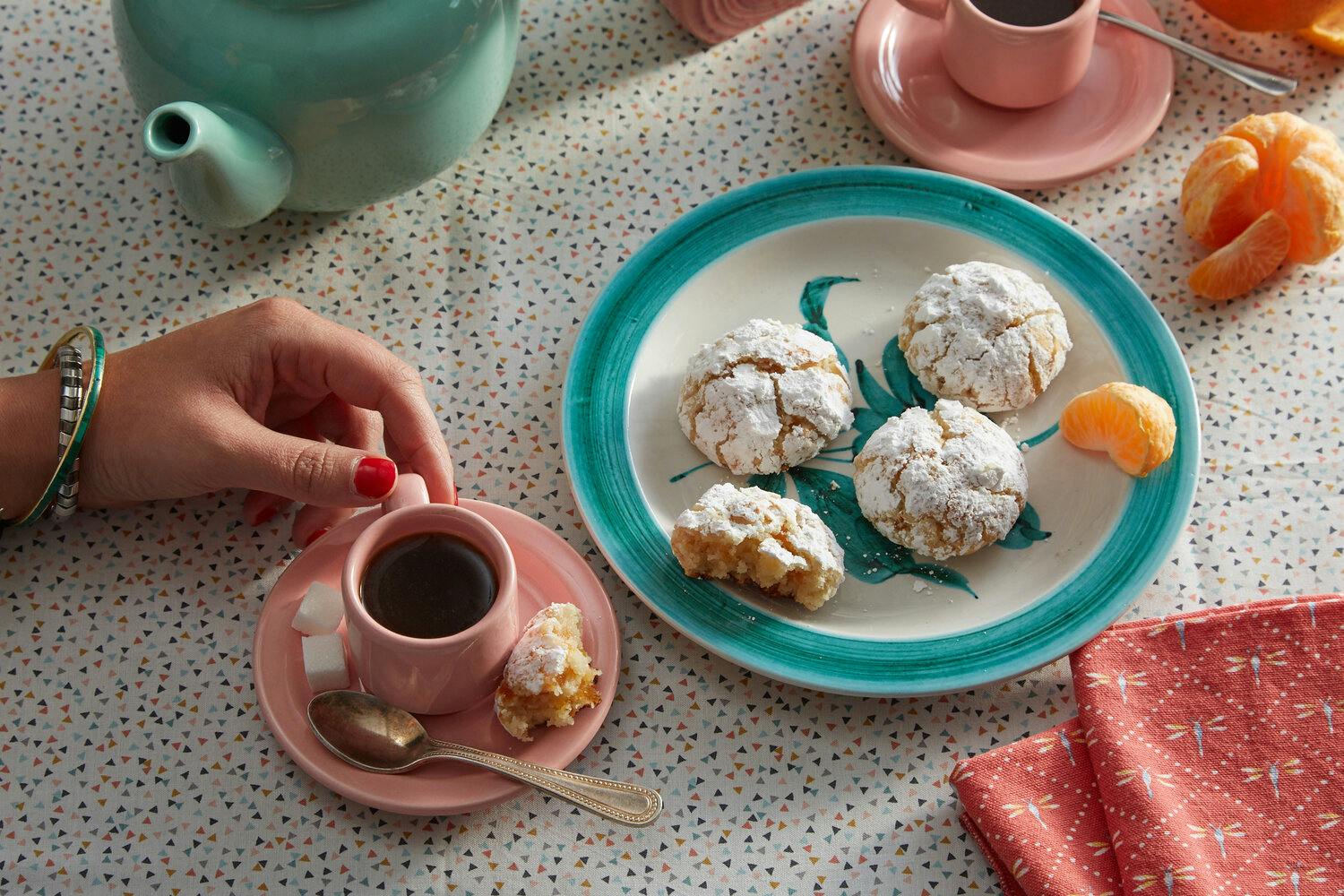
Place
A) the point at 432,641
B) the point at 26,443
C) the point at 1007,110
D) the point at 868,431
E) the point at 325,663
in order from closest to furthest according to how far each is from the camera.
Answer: the point at 432,641
the point at 325,663
the point at 26,443
the point at 868,431
the point at 1007,110

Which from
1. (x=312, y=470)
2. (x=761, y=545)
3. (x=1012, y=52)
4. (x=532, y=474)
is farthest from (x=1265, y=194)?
(x=312, y=470)

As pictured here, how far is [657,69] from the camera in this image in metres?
1.78

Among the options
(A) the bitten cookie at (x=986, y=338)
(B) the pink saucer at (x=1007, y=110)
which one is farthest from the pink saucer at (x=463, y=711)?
(B) the pink saucer at (x=1007, y=110)

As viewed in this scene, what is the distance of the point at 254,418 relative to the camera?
132cm

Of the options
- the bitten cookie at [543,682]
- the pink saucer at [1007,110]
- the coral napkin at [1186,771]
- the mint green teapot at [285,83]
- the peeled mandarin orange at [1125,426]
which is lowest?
the coral napkin at [1186,771]

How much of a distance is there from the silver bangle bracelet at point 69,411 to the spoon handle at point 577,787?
0.51 metres

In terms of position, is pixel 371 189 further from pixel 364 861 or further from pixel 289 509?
pixel 364 861

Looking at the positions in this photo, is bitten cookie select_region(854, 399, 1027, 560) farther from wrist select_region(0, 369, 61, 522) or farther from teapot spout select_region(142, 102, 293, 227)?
wrist select_region(0, 369, 61, 522)

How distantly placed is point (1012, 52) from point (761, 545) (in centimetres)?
79

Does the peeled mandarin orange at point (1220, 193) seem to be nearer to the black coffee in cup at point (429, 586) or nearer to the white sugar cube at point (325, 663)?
the black coffee in cup at point (429, 586)

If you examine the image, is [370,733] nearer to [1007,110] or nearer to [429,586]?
[429,586]

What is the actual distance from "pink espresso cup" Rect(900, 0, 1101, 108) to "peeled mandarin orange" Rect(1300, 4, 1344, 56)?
0.40m

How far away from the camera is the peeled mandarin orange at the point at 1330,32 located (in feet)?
5.74

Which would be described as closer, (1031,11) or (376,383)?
(376,383)
